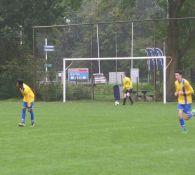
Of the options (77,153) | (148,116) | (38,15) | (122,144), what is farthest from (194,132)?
(38,15)

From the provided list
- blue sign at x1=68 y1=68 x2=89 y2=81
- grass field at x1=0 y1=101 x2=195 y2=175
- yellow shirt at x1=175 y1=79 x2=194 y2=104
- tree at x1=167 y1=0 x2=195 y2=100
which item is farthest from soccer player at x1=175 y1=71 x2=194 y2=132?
blue sign at x1=68 y1=68 x2=89 y2=81

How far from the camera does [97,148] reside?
1568cm

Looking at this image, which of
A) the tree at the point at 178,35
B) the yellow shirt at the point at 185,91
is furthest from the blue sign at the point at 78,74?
the yellow shirt at the point at 185,91

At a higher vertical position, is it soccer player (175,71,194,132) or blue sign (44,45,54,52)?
blue sign (44,45,54,52)

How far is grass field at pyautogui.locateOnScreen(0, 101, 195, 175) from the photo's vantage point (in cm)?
1239

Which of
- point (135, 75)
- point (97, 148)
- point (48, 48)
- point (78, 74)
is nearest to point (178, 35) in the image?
point (135, 75)

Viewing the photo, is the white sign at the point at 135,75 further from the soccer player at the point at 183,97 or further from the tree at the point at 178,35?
the soccer player at the point at 183,97

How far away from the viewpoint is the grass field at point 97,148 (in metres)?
12.4

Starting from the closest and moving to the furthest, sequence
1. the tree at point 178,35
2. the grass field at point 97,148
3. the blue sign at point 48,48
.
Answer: the grass field at point 97,148
the tree at point 178,35
the blue sign at point 48,48

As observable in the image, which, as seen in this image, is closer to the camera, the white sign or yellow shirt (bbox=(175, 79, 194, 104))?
yellow shirt (bbox=(175, 79, 194, 104))

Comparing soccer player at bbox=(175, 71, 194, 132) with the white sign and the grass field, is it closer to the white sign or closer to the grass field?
the grass field

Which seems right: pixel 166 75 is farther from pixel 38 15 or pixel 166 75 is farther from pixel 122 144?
pixel 122 144

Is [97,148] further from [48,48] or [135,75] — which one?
[135,75]

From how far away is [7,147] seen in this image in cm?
1605
